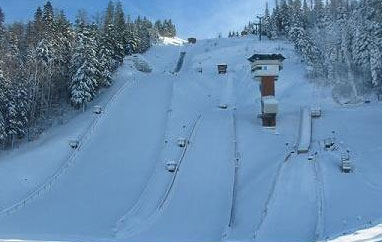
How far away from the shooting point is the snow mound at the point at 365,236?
19191 mm

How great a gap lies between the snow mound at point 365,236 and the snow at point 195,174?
159mm

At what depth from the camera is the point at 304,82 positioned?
61688 mm

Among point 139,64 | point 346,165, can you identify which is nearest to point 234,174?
point 346,165

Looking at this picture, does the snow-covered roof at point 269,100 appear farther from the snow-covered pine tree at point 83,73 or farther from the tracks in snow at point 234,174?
the snow-covered pine tree at point 83,73

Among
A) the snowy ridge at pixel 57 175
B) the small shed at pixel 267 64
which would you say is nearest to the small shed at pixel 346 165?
the small shed at pixel 267 64

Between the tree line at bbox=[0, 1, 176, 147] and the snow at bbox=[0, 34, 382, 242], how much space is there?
2129mm

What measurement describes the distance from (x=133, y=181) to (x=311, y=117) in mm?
16949

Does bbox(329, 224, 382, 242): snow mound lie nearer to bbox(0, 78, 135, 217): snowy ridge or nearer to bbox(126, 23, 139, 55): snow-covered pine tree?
bbox(0, 78, 135, 217): snowy ridge

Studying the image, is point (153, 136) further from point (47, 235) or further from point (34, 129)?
point (47, 235)

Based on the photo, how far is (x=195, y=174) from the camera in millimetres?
38062

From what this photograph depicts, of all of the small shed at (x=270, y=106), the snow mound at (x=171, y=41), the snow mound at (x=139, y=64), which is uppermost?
the snow mound at (x=171, y=41)

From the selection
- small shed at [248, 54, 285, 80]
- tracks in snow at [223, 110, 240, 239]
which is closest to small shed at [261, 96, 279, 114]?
tracks in snow at [223, 110, 240, 239]

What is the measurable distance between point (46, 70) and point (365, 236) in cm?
4270

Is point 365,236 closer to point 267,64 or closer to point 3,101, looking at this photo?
point 267,64
